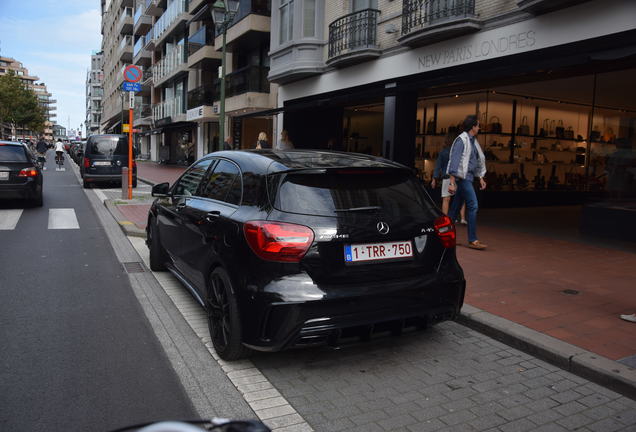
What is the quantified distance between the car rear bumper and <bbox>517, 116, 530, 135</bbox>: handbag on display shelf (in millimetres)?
13709

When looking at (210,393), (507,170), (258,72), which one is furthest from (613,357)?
(258,72)

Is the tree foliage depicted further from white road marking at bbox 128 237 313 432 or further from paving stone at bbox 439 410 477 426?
paving stone at bbox 439 410 477 426

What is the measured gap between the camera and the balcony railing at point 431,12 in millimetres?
10398

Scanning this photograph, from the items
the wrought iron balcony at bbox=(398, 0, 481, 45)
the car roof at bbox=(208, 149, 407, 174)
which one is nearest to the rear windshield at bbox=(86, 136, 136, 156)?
the wrought iron balcony at bbox=(398, 0, 481, 45)

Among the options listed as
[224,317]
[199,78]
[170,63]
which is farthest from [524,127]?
[170,63]

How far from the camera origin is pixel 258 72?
22.6 metres

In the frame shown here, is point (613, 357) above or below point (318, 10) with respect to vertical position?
below

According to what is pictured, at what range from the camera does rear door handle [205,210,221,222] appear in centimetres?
429

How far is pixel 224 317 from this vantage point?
397cm

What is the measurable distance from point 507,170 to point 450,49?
229 inches

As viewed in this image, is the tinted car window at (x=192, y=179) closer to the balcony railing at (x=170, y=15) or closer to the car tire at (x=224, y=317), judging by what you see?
the car tire at (x=224, y=317)

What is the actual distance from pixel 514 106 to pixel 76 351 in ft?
47.7

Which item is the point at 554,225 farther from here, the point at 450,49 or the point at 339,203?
the point at 339,203

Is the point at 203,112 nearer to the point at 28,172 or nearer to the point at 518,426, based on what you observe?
the point at 28,172
